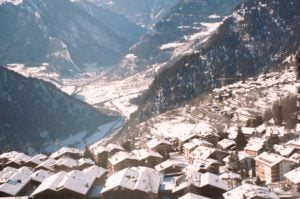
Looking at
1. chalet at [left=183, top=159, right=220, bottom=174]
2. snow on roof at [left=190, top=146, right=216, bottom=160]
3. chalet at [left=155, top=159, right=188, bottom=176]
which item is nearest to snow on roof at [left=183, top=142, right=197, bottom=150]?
snow on roof at [left=190, top=146, right=216, bottom=160]

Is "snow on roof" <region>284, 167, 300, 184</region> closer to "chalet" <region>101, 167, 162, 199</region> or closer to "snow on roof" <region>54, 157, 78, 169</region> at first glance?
"chalet" <region>101, 167, 162, 199</region>

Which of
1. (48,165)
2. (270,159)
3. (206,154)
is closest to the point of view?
(270,159)

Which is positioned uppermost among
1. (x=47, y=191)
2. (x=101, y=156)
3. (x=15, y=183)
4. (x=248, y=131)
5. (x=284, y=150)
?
(x=248, y=131)

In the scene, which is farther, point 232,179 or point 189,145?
point 189,145

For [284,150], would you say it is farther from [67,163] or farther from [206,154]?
[67,163]

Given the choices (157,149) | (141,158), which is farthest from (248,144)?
(141,158)

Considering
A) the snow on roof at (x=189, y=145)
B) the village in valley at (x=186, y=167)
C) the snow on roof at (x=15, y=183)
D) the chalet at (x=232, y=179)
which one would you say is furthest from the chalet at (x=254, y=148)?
the snow on roof at (x=15, y=183)

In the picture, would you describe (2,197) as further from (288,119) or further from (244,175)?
(288,119)

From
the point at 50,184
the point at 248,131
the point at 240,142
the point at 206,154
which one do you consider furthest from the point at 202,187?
the point at 248,131
